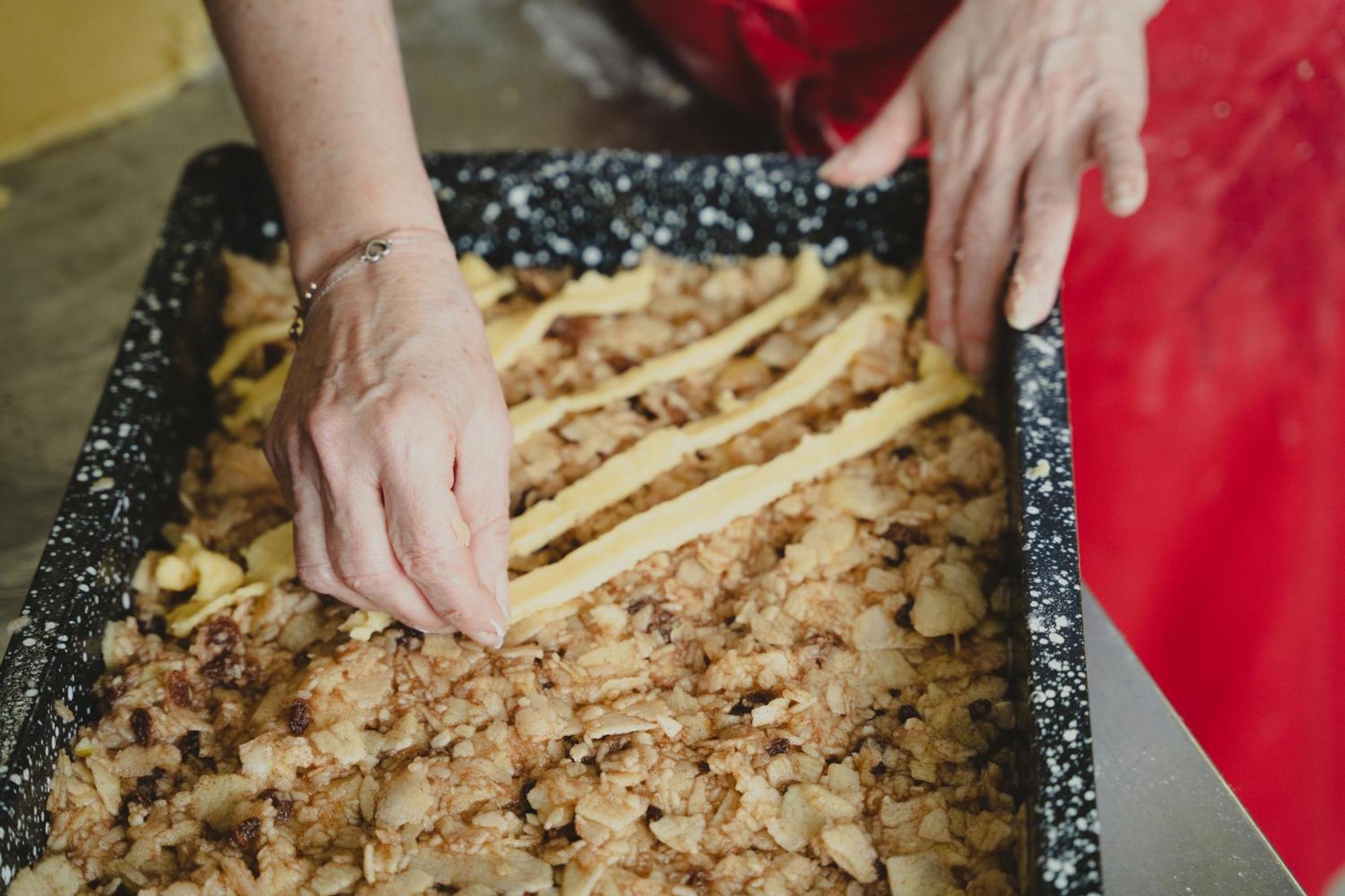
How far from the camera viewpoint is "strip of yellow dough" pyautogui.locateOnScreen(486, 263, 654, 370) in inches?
49.8

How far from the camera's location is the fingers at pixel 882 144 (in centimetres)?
129

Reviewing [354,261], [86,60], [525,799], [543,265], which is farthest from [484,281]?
[86,60]

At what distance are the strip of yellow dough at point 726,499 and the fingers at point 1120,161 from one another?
26cm

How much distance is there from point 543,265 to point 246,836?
0.77m

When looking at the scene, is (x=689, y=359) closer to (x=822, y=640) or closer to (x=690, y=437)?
(x=690, y=437)

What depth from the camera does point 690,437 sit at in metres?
1.16

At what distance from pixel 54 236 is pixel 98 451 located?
112 centimetres

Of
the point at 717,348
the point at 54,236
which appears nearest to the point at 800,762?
the point at 717,348

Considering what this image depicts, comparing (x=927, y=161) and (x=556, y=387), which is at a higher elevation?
(x=927, y=161)

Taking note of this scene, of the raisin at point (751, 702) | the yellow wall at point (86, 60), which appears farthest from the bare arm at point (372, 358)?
the yellow wall at point (86, 60)

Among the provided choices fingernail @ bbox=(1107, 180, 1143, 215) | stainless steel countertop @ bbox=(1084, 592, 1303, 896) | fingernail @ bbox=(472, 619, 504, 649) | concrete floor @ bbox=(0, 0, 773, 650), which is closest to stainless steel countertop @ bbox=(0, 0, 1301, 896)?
concrete floor @ bbox=(0, 0, 773, 650)

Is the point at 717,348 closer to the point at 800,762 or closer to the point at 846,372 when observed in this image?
the point at 846,372

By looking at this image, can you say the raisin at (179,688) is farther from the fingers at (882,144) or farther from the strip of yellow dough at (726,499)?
the fingers at (882,144)

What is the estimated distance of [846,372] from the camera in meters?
1.25
